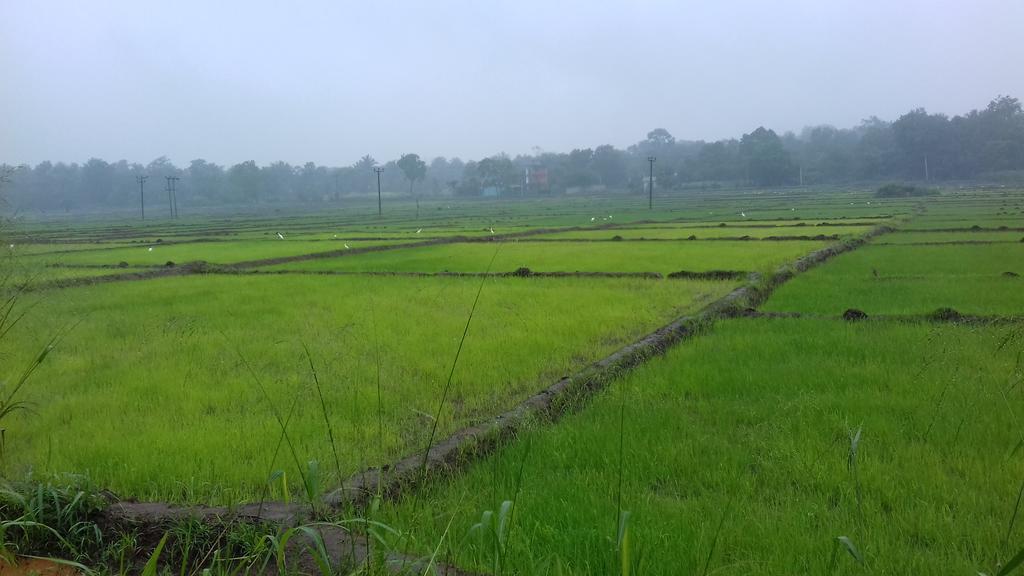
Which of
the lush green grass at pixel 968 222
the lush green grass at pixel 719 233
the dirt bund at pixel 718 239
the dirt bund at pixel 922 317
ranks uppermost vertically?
the lush green grass at pixel 968 222

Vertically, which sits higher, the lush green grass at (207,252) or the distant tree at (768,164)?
the distant tree at (768,164)

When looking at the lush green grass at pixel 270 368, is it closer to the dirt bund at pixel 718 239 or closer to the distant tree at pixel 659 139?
the dirt bund at pixel 718 239

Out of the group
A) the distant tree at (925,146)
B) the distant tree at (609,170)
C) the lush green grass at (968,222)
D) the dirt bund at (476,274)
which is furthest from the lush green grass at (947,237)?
the distant tree at (609,170)

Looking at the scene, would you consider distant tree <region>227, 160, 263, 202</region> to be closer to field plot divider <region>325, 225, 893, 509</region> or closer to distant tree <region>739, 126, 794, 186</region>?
distant tree <region>739, 126, 794, 186</region>

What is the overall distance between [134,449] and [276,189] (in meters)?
103

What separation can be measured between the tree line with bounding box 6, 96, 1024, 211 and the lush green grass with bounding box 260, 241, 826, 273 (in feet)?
125

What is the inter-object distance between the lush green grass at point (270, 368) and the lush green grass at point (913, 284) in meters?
1.24

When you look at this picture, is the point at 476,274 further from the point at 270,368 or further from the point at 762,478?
the point at 762,478

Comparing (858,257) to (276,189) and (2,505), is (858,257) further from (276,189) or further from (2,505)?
(276,189)

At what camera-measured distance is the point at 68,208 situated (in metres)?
63.6

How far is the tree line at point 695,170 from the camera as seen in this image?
6456cm

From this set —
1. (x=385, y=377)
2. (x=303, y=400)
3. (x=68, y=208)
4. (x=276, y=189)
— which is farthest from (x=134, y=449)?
(x=276, y=189)

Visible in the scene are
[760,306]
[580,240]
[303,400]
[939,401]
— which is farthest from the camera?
[580,240]

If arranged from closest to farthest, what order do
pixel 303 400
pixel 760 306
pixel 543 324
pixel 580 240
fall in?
pixel 303 400 → pixel 543 324 → pixel 760 306 → pixel 580 240
